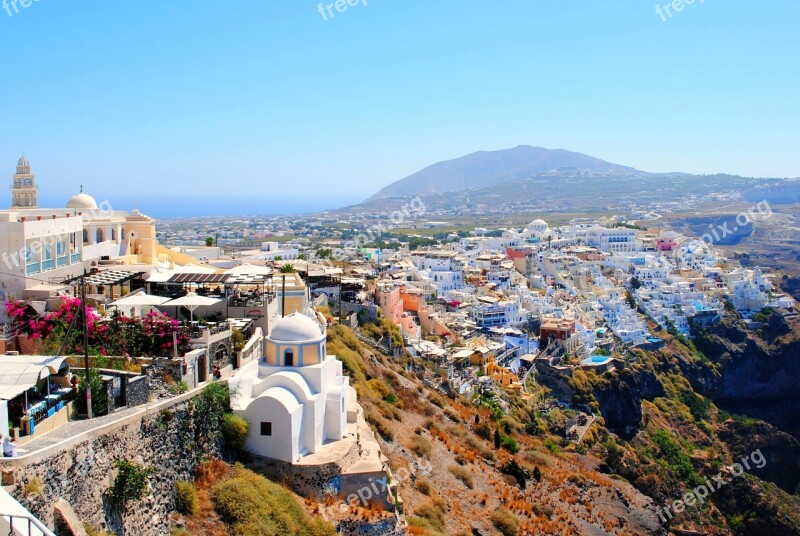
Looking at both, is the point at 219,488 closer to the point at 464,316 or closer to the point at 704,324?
the point at 464,316

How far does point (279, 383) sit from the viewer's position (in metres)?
14.9

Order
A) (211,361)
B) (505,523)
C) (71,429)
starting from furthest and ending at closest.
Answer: (505,523) → (211,361) → (71,429)

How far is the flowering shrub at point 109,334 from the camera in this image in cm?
1418

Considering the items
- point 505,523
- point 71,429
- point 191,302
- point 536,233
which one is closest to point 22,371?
point 71,429

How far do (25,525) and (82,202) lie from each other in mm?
19475

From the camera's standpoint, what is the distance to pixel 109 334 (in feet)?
47.1

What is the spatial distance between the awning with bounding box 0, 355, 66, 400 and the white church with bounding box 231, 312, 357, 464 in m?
3.59

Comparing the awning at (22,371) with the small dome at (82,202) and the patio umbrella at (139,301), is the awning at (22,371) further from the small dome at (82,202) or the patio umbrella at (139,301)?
the small dome at (82,202)

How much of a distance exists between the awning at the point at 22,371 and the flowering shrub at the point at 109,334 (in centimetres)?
192

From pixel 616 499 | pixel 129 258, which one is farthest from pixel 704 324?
pixel 129 258

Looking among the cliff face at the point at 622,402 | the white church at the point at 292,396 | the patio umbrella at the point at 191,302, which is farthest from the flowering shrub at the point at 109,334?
the cliff face at the point at 622,402

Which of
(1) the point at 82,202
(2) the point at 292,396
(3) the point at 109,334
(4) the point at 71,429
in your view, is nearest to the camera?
(4) the point at 71,429

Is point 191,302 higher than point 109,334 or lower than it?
higher

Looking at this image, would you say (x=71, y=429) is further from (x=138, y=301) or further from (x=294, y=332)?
(x=138, y=301)
